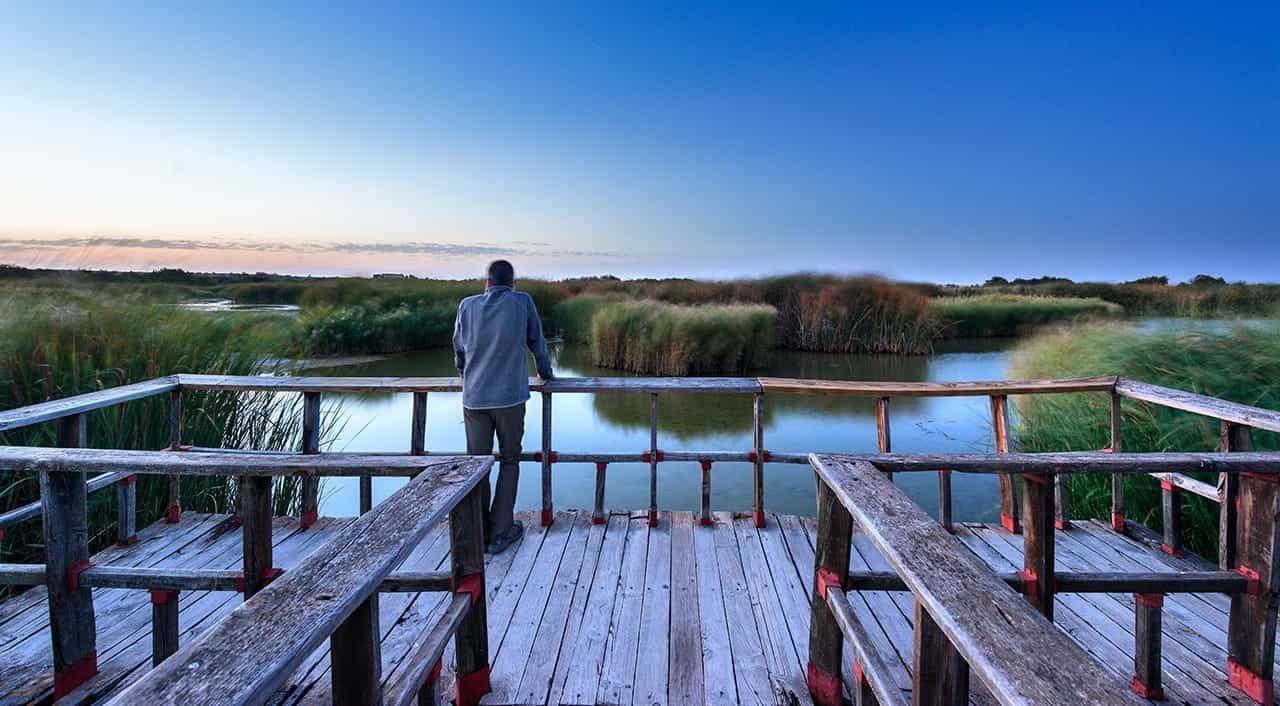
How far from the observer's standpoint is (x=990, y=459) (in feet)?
4.72

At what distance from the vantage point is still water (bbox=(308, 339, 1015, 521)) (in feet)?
18.2

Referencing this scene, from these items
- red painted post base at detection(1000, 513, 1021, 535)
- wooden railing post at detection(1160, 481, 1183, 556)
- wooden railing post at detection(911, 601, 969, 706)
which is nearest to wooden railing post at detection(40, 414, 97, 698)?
wooden railing post at detection(911, 601, 969, 706)

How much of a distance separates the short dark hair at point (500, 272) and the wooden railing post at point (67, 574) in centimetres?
157

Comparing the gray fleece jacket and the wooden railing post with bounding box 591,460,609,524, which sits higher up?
the gray fleece jacket

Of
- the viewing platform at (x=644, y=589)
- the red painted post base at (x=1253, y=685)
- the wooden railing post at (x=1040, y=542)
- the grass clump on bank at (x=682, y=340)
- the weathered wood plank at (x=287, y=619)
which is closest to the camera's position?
the weathered wood plank at (x=287, y=619)

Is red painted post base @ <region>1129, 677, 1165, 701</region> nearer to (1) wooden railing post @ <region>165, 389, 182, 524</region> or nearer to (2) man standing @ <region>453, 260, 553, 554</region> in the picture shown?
(2) man standing @ <region>453, 260, 553, 554</region>

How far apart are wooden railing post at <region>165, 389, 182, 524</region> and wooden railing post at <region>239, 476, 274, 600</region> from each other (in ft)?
6.15

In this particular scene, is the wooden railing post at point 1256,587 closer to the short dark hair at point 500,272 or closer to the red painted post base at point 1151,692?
the red painted post base at point 1151,692

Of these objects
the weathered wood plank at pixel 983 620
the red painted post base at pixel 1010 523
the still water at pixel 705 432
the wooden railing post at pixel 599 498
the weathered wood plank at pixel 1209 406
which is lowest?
the still water at pixel 705 432

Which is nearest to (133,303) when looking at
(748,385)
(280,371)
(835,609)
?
(280,371)

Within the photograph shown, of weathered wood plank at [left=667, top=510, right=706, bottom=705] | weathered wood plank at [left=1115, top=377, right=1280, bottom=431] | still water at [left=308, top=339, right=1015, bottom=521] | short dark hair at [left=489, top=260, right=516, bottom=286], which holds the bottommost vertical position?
still water at [left=308, top=339, right=1015, bottom=521]

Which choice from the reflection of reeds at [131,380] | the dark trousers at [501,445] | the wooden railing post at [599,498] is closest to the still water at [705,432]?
the reflection of reeds at [131,380]

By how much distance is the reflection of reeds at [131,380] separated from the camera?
3.26 m

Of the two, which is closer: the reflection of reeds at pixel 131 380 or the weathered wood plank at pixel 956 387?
the weathered wood plank at pixel 956 387
